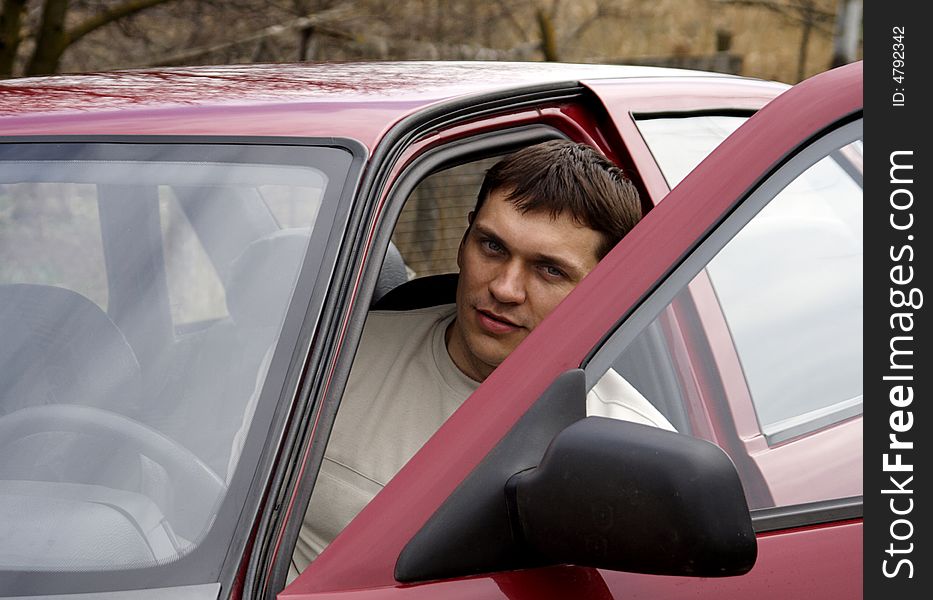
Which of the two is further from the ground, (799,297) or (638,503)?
(799,297)

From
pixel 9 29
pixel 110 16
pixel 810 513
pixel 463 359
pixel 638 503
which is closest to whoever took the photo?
pixel 638 503

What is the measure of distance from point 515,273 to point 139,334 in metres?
0.68

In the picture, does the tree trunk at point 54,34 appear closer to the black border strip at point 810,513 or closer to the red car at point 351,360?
the red car at point 351,360

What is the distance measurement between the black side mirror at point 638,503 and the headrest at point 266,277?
42 cm

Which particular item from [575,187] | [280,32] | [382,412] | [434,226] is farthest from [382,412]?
[280,32]

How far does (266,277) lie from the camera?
1503 mm

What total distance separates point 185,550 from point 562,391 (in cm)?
45

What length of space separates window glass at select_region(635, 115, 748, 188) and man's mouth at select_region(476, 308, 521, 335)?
375mm

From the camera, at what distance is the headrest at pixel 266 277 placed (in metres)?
1.47

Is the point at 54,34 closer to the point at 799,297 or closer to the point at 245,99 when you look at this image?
the point at 245,99

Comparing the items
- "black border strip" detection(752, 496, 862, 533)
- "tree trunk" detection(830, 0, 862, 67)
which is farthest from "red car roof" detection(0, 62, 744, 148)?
"tree trunk" detection(830, 0, 862, 67)

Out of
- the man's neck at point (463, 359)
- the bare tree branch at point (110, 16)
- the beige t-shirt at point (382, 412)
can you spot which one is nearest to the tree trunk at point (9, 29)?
the bare tree branch at point (110, 16)

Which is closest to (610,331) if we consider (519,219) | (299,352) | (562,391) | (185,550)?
(562,391)

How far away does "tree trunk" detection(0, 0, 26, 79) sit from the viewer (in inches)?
239
